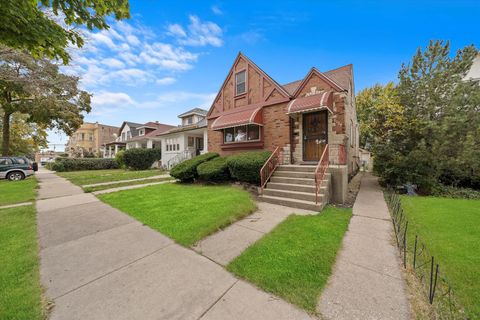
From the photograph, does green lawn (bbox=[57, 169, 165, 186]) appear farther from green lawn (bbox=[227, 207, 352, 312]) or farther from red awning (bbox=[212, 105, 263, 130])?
green lawn (bbox=[227, 207, 352, 312])

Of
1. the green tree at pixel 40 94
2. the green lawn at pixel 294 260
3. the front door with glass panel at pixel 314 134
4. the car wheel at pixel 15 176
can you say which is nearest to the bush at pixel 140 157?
the green tree at pixel 40 94

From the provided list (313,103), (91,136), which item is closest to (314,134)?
(313,103)

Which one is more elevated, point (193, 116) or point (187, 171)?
point (193, 116)

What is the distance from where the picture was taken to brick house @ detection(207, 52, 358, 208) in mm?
8195

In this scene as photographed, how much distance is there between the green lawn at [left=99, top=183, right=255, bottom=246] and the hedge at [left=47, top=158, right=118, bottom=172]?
71.3ft

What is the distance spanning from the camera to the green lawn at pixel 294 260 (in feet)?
8.21

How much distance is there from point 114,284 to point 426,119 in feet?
40.9

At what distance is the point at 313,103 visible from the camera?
8.28m

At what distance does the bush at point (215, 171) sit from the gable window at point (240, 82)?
495 cm

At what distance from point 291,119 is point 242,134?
3.09 meters

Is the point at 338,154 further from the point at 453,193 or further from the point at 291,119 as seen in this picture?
the point at 453,193

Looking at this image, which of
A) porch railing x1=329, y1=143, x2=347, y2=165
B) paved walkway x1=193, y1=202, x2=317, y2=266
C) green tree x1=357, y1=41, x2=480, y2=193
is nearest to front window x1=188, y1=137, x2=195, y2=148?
porch railing x1=329, y1=143, x2=347, y2=165

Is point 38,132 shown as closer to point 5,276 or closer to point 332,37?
point 5,276

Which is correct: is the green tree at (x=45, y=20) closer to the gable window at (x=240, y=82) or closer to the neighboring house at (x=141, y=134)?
the gable window at (x=240, y=82)
